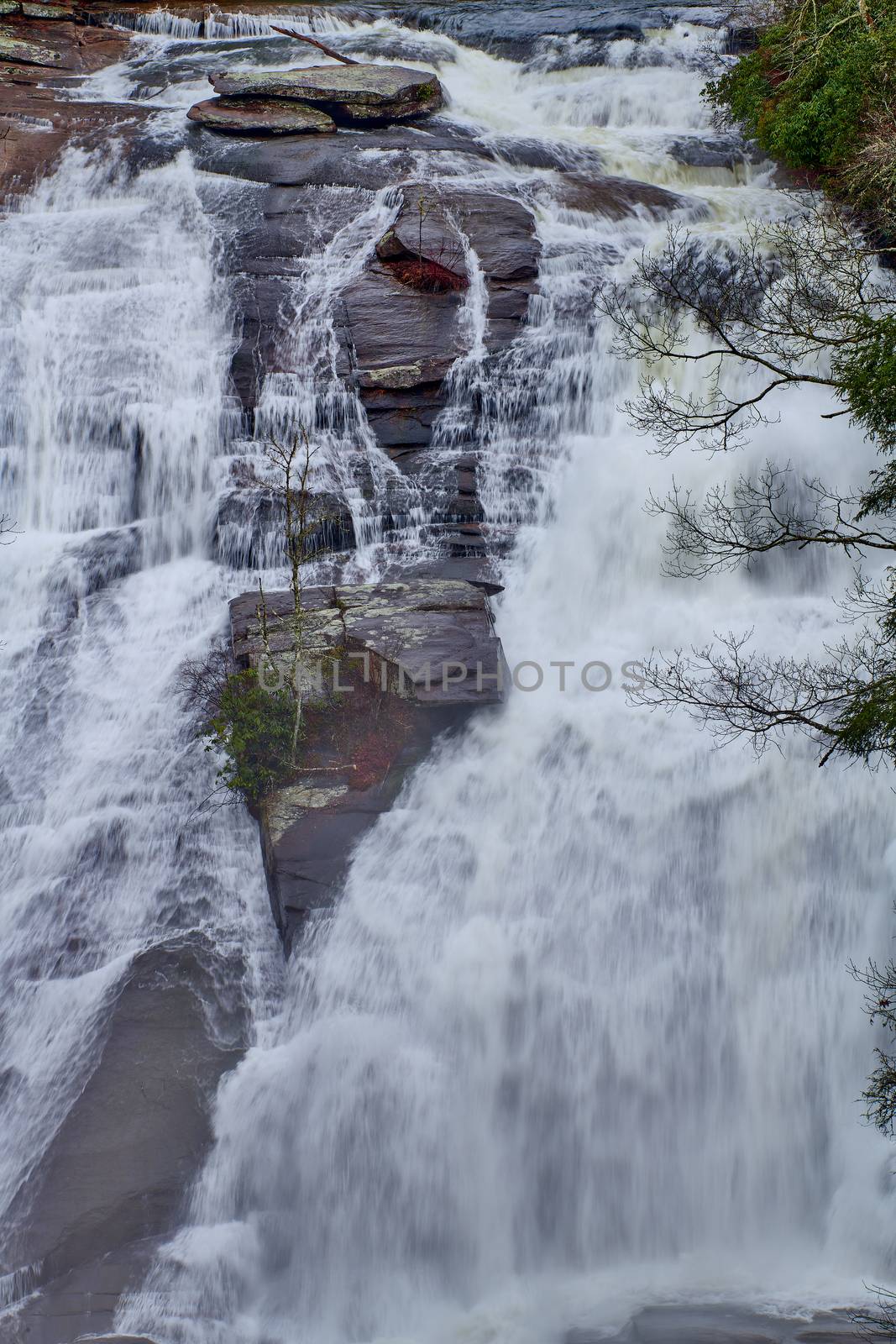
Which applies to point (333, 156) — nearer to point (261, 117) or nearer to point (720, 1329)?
point (261, 117)

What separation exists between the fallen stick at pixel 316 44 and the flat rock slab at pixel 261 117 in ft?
7.48

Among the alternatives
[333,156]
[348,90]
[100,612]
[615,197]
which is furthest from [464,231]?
[100,612]

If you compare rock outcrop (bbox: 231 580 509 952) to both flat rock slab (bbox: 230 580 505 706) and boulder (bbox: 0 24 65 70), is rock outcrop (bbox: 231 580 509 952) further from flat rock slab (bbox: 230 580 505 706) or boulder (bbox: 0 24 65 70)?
boulder (bbox: 0 24 65 70)

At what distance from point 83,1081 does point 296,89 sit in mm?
17218

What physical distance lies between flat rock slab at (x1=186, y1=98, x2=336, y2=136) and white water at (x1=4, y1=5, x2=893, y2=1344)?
11.4 m

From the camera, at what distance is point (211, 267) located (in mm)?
16688

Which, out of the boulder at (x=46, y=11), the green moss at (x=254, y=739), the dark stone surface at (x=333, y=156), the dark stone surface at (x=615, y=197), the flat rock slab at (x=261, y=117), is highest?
the boulder at (x=46, y=11)

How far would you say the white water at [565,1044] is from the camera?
8703 millimetres

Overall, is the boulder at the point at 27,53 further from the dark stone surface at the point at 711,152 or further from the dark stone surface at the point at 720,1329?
the dark stone surface at the point at 720,1329

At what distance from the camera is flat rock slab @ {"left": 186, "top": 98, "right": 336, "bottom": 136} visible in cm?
1889

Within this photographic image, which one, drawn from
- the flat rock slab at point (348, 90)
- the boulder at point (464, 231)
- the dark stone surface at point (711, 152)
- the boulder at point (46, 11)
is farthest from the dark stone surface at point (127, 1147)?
the boulder at point (46, 11)

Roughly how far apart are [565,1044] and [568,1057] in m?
0.11

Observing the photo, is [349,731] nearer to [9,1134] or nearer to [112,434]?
[9,1134]

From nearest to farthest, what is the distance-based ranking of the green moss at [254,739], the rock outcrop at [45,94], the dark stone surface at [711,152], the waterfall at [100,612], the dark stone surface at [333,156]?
the waterfall at [100,612] → the green moss at [254,739] → the dark stone surface at [333,156] → the rock outcrop at [45,94] → the dark stone surface at [711,152]
